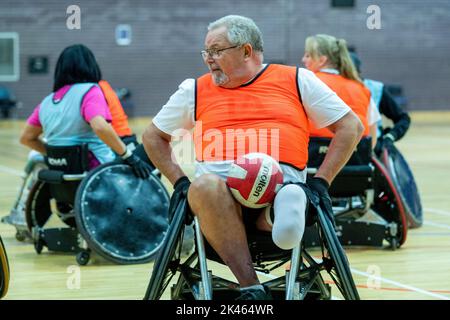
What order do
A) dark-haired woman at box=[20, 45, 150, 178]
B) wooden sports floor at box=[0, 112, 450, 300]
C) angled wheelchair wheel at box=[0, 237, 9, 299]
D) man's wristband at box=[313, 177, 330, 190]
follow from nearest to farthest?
man's wristband at box=[313, 177, 330, 190], angled wheelchair wheel at box=[0, 237, 9, 299], wooden sports floor at box=[0, 112, 450, 300], dark-haired woman at box=[20, 45, 150, 178]

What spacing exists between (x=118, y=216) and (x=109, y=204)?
0.08 meters

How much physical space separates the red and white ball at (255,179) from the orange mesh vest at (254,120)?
169 millimetres

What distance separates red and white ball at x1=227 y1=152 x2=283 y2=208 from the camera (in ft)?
11.4

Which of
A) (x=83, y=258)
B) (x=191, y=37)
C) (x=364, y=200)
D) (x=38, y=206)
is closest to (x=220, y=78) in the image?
(x=83, y=258)

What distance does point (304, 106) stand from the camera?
12.7ft

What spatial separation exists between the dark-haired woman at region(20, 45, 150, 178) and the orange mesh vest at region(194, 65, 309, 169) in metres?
2.01

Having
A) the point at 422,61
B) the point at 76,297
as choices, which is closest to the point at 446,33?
the point at 422,61

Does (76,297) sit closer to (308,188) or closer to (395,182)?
(308,188)

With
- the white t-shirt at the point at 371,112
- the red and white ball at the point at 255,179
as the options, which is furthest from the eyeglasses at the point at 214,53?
the white t-shirt at the point at 371,112

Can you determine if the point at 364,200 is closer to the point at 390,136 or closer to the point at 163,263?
the point at 390,136

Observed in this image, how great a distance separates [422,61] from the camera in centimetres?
2280

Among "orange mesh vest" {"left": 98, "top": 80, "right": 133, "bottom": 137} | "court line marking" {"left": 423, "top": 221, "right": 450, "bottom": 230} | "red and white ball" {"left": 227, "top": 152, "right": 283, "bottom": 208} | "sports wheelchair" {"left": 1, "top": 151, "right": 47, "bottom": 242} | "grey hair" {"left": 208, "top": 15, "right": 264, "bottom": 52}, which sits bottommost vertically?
"court line marking" {"left": 423, "top": 221, "right": 450, "bottom": 230}

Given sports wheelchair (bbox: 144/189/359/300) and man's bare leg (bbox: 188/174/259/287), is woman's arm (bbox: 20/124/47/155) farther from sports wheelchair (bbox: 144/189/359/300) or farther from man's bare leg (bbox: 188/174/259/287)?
man's bare leg (bbox: 188/174/259/287)

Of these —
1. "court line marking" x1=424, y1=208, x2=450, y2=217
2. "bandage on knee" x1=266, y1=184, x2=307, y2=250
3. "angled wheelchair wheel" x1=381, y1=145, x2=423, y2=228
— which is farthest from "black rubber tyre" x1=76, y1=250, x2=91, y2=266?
"court line marking" x1=424, y1=208, x2=450, y2=217
